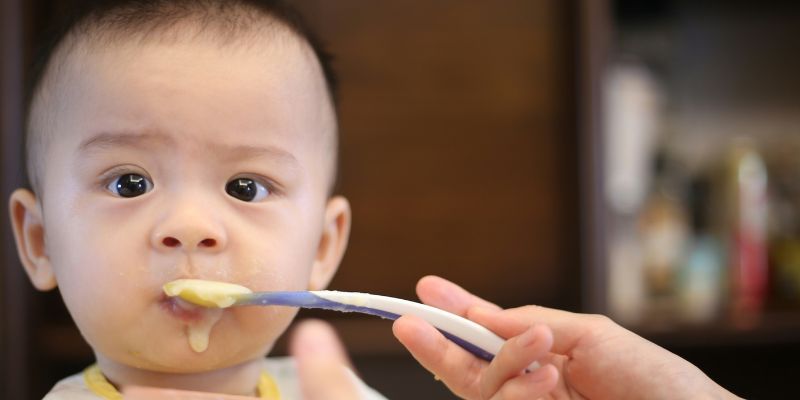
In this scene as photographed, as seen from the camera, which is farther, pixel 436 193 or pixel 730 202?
pixel 730 202

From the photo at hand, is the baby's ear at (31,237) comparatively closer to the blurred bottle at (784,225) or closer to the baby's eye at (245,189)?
the baby's eye at (245,189)

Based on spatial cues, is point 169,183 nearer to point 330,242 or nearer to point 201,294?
point 201,294

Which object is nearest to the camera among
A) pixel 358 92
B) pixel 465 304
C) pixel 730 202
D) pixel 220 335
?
pixel 220 335

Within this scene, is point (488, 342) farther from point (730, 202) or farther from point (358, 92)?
point (730, 202)

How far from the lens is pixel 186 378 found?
65 centimetres

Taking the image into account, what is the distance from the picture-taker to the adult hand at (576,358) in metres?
0.67

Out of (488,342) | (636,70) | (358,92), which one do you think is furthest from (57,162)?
(636,70)

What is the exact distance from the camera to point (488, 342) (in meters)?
0.64

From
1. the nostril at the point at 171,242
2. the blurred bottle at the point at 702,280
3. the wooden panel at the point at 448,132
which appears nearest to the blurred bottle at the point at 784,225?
the blurred bottle at the point at 702,280

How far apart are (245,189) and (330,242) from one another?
0.48ft

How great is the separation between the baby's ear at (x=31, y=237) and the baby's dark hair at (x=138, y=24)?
0.02 metres

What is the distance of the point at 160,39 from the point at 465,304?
0.34 metres

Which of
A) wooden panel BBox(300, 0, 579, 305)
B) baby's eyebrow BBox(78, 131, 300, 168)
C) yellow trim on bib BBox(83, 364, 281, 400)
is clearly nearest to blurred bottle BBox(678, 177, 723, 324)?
wooden panel BBox(300, 0, 579, 305)

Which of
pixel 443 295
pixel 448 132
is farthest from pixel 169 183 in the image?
pixel 448 132
